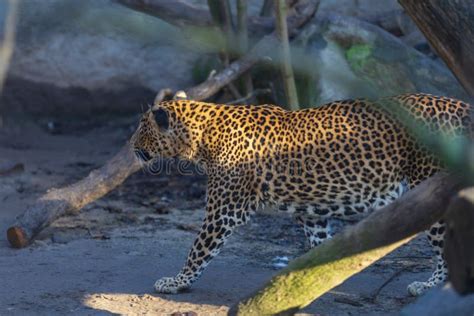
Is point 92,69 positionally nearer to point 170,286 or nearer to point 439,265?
point 170,286

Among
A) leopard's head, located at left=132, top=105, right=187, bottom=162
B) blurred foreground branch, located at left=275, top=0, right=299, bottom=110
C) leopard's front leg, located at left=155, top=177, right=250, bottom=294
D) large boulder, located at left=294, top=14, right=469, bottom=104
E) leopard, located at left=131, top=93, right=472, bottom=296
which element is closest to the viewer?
leopard, located at left=131, top=93, right=472, bottom=296

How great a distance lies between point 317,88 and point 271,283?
5755 millimetres

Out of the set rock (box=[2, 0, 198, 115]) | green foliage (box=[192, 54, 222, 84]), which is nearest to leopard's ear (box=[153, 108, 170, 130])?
green foliage (box=[192, 54, 222, 84])

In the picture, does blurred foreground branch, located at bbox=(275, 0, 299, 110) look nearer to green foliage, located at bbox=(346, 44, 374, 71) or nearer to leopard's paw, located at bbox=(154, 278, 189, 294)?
green foliage, located at bbox=(346, 44, 374, 71)

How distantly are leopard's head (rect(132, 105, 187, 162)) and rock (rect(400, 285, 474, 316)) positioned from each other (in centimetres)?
325

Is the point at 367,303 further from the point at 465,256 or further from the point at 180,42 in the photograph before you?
the point at 180,42

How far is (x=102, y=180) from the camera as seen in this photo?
969 centimetres

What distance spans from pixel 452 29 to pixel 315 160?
209cm

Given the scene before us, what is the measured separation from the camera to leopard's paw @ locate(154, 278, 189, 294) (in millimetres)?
7504

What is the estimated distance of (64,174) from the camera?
11.9 meters

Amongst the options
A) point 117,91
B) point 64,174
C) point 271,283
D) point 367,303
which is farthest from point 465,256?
point 117,91

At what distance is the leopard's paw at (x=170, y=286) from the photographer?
7504 millimetres

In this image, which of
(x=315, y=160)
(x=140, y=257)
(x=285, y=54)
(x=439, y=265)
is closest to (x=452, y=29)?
(x=315, y=160)

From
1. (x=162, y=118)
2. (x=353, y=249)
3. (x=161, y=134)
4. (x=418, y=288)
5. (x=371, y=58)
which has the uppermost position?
(x=371, y=58)
